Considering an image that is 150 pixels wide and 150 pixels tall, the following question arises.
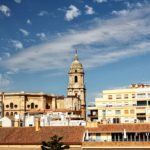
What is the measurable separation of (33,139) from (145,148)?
17168 mm

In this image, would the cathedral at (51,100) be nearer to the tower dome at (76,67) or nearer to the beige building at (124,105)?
the tower dome at (76,67)

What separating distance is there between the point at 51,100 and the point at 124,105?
58389 millimetres

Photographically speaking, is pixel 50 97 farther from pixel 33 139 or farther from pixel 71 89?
pixel 33 139

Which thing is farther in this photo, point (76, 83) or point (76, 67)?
point (76, 67)

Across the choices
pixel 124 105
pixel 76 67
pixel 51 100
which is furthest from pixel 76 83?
pixel 124 105

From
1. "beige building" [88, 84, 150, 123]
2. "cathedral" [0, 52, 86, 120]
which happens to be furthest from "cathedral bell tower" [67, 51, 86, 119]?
"beige building" [88, 84, 150, 123]

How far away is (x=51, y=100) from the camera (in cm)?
15575

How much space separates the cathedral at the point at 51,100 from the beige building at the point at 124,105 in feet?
144

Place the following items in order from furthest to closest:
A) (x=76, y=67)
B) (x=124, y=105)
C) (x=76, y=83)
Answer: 1. (x=76, y=67)
2. (x=76, y=83)
3. (x=124, y=105)

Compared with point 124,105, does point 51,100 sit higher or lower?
higher

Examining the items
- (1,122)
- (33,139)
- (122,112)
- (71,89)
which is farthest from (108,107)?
(71,89)

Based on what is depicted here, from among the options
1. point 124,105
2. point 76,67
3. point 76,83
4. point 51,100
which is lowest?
point 124,105

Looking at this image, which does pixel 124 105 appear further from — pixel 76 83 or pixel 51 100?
pixel 51 100

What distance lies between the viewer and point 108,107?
3971 inches
